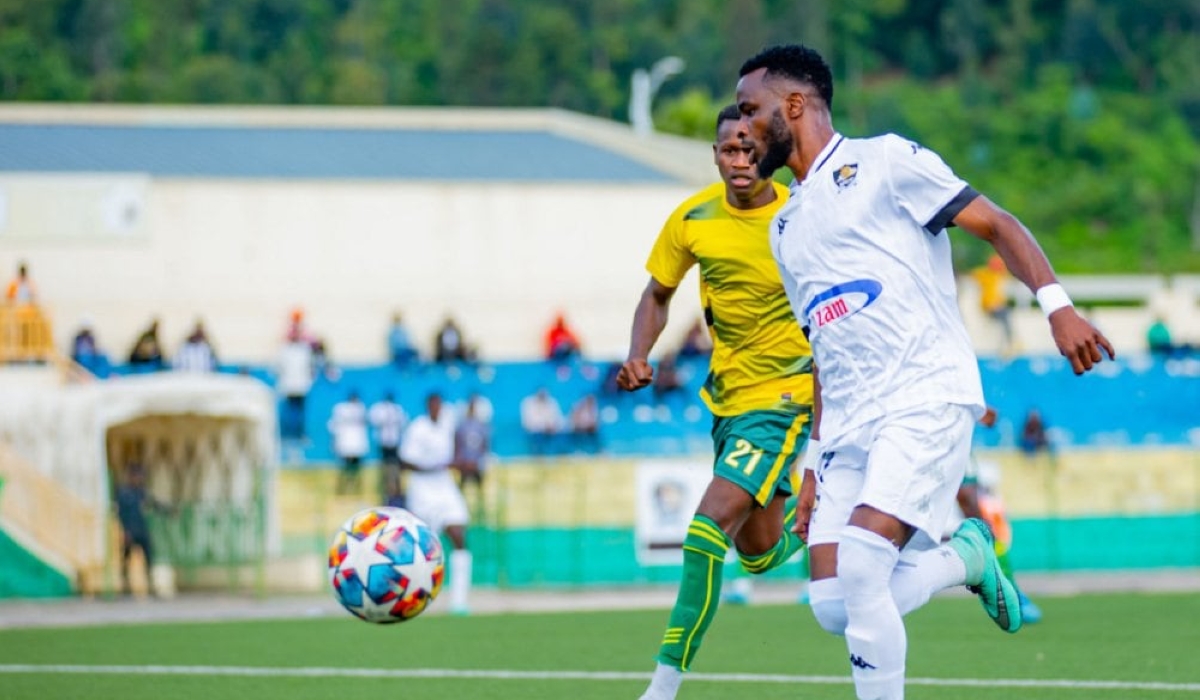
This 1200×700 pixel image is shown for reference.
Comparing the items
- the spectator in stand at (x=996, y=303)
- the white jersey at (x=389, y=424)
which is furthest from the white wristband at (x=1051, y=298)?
the spectator in stand at (x=996, y=303)

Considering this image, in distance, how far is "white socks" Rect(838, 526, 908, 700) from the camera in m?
7.06

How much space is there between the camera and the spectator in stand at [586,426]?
32125 mm

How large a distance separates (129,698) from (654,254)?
3311 mm

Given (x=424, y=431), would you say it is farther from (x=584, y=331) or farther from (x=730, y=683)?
(x=584, y=331)

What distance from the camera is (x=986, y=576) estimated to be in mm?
7656

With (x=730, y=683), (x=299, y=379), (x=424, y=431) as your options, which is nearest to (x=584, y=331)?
(x=299, y=379)

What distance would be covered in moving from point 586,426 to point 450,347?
4902 mm

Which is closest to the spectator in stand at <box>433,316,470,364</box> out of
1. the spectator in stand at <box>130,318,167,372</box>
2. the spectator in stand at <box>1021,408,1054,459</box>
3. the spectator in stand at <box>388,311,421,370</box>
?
the spectator in stand at <box>388,311,421,370</box>

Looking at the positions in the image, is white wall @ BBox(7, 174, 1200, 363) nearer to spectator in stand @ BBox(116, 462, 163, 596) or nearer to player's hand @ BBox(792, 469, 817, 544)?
spectator in stand @ BBox(116, 462, 163, 596)

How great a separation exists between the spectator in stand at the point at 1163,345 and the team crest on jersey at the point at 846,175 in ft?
102

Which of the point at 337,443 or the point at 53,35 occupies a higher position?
the point at 53,35

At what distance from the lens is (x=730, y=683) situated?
34.8ft

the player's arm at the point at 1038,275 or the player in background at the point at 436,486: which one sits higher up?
the player's arm at the point at 1038,275

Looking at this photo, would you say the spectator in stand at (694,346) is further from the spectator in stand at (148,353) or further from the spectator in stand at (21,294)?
the spectator in stand at (21,294)
